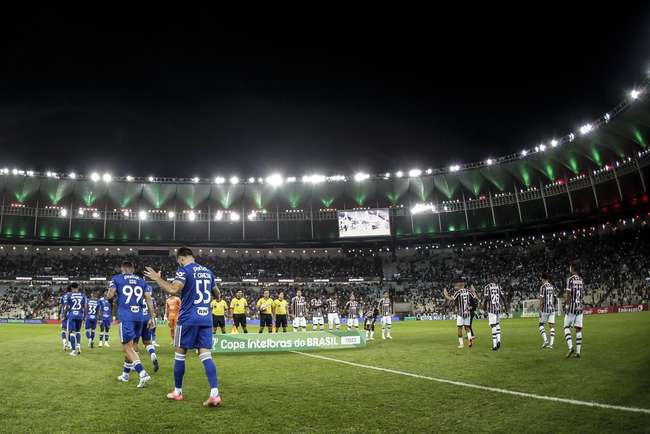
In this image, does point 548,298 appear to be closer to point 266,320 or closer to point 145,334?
point 266,320

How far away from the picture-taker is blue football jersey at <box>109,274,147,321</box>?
10484 millimetres

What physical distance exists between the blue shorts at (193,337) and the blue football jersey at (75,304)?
392 inches

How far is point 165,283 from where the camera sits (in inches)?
294

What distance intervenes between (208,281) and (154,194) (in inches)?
2793

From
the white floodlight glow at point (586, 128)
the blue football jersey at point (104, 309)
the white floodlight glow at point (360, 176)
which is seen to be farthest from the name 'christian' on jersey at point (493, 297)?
the white floodlight glow at point (360, 176)

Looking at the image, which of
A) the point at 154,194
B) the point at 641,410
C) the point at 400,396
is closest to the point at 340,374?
the point at 400,396

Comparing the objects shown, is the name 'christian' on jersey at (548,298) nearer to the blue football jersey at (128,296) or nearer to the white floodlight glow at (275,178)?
the blue football jersey at (128,296)

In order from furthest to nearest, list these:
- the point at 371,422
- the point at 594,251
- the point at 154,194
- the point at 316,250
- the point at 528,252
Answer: the point at 316,250 → the point at 154,194 → the point at 528,252 → the point at 594,251 → the point at 371,422

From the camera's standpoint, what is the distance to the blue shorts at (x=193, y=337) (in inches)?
311

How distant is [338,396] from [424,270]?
67221 millimetres

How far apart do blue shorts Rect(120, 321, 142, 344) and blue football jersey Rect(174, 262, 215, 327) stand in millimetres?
2848

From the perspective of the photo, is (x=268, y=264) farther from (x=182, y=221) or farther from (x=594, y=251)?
(x=594, y=251)

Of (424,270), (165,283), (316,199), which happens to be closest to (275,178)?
(316,199)

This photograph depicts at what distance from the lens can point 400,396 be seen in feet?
26.5
